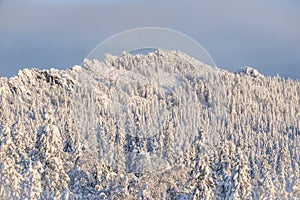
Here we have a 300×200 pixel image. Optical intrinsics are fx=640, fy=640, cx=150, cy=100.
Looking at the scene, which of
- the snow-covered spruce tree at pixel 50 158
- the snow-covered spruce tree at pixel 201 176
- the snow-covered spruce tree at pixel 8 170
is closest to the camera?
the snow-covered spruce tree at pixel 50 158

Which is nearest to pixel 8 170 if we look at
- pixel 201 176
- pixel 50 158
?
pixel 50 158

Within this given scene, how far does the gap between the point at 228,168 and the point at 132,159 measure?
641 cm

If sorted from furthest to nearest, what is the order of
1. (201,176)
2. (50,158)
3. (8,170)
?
1. (201,176)
2. (8,170)
3. (50,158)

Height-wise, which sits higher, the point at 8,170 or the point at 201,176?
the point at 201,176

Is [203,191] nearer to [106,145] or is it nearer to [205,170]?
[205,170]

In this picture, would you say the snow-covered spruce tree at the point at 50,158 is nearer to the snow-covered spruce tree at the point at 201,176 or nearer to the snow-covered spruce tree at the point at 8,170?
the snow-covered spruce tree at the point at 8,170

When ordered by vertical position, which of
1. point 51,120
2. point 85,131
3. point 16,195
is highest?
point 85,131

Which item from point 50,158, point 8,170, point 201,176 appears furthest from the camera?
point 201,176

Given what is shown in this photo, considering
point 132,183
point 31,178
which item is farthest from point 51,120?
point 132,183

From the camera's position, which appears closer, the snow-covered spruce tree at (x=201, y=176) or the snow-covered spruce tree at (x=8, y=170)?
the snow-covered spruce tree at (x=8, y=170)

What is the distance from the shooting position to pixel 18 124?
38.1 m

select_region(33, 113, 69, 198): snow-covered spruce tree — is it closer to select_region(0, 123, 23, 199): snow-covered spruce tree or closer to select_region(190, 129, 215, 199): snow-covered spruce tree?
select_region(0, 123, 23, 199): snow-covered spruce tree

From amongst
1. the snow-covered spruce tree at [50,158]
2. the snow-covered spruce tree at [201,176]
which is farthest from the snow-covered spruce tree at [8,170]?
the snow-covered spruce tree at [201,176]

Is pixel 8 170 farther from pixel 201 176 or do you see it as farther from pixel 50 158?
pixel 201 176
